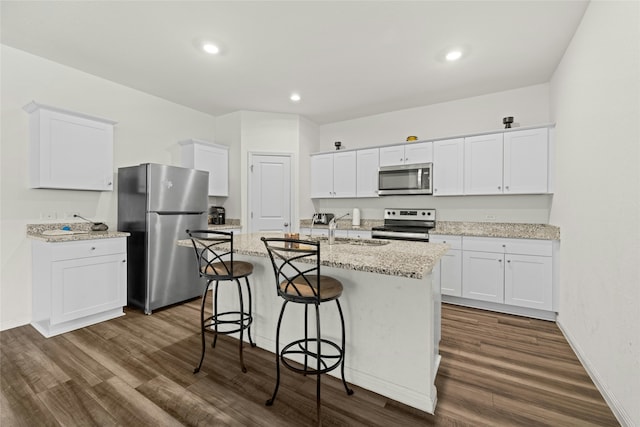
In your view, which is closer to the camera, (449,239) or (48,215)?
(48,215)

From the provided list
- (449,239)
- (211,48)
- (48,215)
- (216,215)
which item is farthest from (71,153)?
(449,239)

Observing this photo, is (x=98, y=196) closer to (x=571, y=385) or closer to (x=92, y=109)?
(x=92, y=109)

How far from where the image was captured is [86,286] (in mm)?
2830

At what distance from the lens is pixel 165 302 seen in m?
3.38

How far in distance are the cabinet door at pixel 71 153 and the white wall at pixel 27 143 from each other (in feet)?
0.55

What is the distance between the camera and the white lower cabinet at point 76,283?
2.63 meters

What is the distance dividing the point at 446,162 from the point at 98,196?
4433mm

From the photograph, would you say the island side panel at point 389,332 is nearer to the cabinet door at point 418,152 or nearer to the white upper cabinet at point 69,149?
the cabinet door at point 418,152

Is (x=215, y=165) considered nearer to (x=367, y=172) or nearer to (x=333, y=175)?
(x=333, y=175)

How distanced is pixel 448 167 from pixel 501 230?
3.38ft

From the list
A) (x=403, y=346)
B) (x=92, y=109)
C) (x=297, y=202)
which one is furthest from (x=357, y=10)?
(x=92, y=109)

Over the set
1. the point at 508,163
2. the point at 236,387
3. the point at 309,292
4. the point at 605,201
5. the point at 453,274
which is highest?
the point at 508,163

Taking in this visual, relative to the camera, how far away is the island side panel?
1.66 metres

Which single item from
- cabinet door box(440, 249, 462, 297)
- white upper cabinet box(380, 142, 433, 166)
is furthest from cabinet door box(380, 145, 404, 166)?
cabinet door box(440, 249, 462, 297)
